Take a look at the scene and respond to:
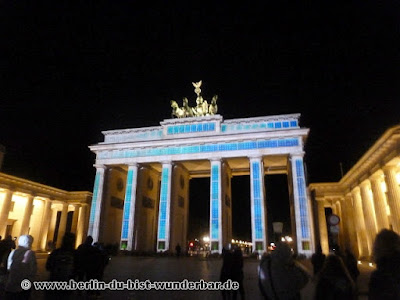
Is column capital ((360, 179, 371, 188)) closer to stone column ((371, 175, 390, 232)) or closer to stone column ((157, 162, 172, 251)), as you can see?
stone column ((371, 175, 390, 232))

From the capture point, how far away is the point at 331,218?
35.6 ft

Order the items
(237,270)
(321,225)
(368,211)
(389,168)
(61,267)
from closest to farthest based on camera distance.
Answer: (61,267), (237,270), (389,168), (368,211), (321,225)

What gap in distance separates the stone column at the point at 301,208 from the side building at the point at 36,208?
27561 mm

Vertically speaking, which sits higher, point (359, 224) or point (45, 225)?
point (359, 224)

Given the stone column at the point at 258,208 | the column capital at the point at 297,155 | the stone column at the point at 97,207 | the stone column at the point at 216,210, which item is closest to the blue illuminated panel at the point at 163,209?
the stone column at the point at 216,210

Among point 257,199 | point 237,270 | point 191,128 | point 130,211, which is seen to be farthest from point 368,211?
point 130,211

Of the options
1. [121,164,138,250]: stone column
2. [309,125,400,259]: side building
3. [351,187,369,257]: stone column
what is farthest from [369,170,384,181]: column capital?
[121,164,138,250]: stone column

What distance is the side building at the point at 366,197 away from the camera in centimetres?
2039

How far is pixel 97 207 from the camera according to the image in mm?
34938

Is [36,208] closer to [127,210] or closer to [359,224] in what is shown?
[127,210]

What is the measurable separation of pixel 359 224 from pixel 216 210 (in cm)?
1570

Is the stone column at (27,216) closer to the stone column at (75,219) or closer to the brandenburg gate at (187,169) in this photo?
the stone column at (75,219)

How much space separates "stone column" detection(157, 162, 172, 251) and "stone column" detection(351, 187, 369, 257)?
20710mm

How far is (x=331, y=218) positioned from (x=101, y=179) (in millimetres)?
30772
